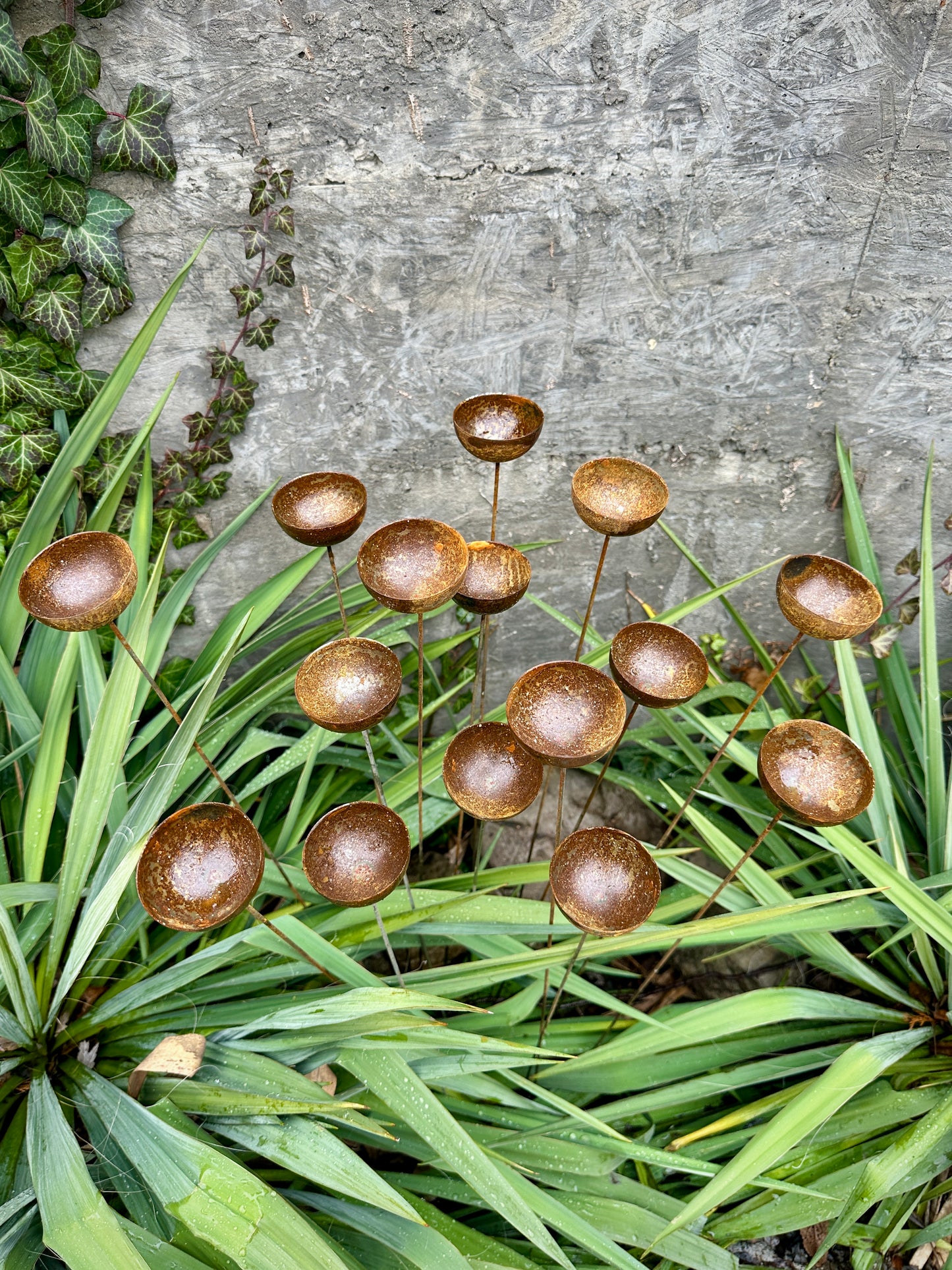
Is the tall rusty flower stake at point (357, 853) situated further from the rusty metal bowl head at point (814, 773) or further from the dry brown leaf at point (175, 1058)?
the rusty metal bowl head at point (814, 773)

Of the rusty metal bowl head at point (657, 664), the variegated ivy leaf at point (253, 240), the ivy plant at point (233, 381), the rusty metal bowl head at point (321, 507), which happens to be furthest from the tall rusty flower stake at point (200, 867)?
the variegated ivy leaf at point (253, 240)

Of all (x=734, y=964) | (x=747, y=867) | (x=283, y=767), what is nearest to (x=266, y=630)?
(x=283, y=767)

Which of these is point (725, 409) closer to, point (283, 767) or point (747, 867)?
point (747, 867)

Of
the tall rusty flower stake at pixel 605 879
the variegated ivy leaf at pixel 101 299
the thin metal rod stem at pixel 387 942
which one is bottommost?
the thin metal rod stem at pixel 387 942

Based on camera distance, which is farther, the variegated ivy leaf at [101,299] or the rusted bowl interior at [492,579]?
the variegated ivy leaf at [101,299]

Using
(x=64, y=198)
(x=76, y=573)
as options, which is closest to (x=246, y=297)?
(x=64, y=198)

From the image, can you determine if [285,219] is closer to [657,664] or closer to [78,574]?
[78,574]
